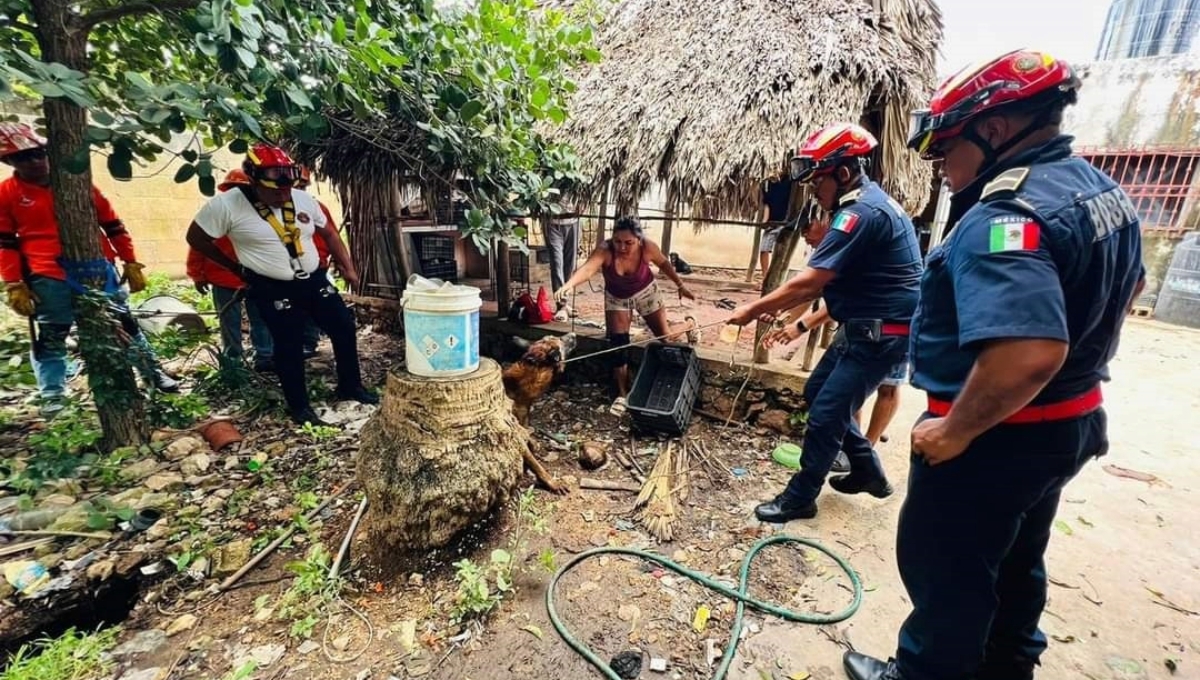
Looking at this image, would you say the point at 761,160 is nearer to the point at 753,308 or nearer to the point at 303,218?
the point at 753,308

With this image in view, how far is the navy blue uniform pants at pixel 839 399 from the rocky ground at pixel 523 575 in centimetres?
36

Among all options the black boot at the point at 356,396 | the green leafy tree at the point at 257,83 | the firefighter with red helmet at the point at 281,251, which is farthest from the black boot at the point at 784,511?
the firefighter with red helmet at the point at 281,251

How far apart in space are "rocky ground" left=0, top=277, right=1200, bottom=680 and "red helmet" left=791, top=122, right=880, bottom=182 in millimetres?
2114

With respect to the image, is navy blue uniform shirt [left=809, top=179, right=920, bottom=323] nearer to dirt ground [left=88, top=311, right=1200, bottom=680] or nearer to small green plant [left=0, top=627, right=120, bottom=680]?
dirt ground [left=88, top=311, right=1200, bottom=680]

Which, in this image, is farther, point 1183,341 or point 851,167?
point 1183,341

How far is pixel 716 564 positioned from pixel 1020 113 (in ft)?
7.65

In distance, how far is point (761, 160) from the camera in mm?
3473

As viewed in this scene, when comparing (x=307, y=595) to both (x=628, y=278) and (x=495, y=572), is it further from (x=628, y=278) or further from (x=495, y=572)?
(x=628, y=278)

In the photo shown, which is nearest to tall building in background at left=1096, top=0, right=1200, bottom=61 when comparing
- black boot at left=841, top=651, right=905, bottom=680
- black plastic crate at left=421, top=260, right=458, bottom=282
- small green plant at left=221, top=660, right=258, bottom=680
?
black plastic crate at left=421, top=260, right=458, bottom=282

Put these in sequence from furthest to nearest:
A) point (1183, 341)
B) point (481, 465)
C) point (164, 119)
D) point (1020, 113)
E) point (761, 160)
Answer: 1. point (1183, 341)
2. point (761, 160)
3. point (481, 465)
4. point (164, 119)
5. point (1020, 113)

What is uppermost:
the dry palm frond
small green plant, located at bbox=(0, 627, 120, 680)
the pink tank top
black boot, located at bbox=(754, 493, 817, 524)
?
the pink tank top

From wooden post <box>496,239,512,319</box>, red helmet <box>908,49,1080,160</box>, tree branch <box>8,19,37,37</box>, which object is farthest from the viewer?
wooden post <box>496,239,512,319</box>

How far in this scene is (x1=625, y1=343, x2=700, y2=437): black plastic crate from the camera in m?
3.67

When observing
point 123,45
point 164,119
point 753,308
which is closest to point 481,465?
point 753,308
